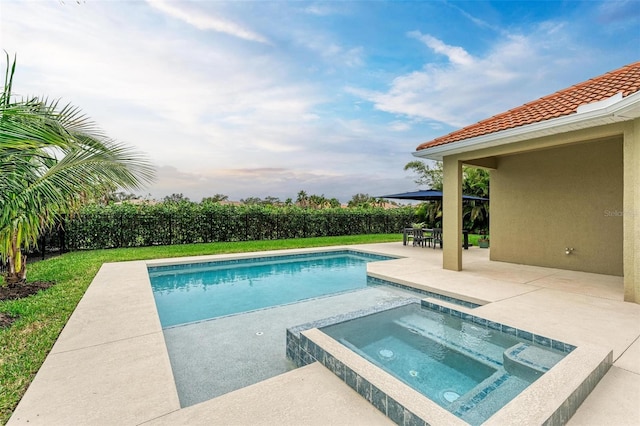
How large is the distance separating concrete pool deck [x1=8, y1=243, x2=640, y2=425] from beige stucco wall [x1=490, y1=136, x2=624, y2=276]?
4.75 ft

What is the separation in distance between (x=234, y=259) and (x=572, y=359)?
1018cm

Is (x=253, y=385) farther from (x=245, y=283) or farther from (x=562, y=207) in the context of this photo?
(x=562, y=207)

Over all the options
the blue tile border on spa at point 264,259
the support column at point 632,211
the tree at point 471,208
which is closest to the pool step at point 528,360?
the support column at point 632,211

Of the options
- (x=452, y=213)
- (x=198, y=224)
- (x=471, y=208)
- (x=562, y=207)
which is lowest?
(x=198, y=224)

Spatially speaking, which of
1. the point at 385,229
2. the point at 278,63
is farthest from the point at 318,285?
the point at 385,229

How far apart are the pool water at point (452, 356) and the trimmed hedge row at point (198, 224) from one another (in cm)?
1178

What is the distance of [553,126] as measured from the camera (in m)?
6.22

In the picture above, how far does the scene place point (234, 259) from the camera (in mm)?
11562

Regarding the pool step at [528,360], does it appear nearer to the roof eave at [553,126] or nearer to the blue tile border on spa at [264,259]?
the roof eave at [553,126]

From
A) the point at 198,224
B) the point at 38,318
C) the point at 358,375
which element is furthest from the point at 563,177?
the point at 198,224

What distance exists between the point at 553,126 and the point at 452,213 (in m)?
3.08

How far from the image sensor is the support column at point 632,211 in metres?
5.47

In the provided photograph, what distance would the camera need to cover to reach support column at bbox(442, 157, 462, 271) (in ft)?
27.6

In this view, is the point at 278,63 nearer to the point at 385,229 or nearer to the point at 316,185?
the point at 385,229
